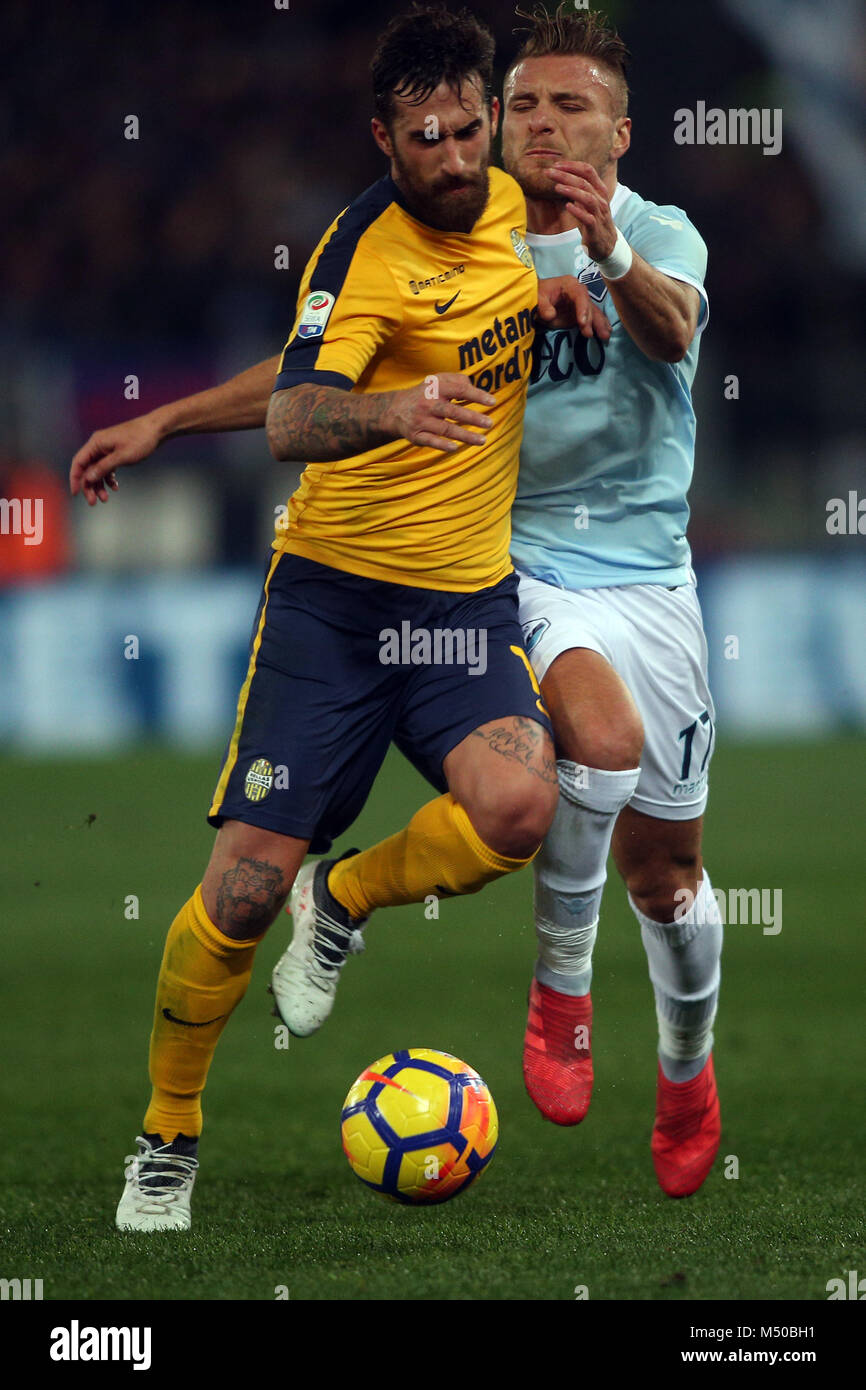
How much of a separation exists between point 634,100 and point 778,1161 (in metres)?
13.8

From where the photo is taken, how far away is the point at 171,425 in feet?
14.0

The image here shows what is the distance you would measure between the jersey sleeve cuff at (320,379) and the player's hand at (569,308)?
2.16 feet

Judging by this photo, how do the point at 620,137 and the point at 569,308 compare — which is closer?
the point at 569,308

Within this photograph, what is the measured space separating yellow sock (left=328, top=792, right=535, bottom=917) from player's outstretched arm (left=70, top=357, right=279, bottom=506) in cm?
103

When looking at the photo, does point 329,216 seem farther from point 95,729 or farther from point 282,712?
point 282,712

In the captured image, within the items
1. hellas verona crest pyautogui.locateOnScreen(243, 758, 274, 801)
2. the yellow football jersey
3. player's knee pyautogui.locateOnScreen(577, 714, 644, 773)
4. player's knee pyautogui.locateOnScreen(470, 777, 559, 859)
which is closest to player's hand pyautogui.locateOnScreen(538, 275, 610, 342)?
the yellow football jersey

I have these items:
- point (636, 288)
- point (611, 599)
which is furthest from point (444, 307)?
point (611, 599)

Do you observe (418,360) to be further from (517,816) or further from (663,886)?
(663,886)

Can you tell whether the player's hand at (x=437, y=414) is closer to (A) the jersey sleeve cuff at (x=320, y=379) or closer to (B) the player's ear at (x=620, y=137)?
(A) the jersey sleeve cuff at (x=320, y=379)

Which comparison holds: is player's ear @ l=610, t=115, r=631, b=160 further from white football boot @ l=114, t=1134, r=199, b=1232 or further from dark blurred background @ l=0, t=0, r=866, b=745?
dark blurred background @ l=0, t=0, r=866, b=745

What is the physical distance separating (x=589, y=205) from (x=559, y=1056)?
1.88m
